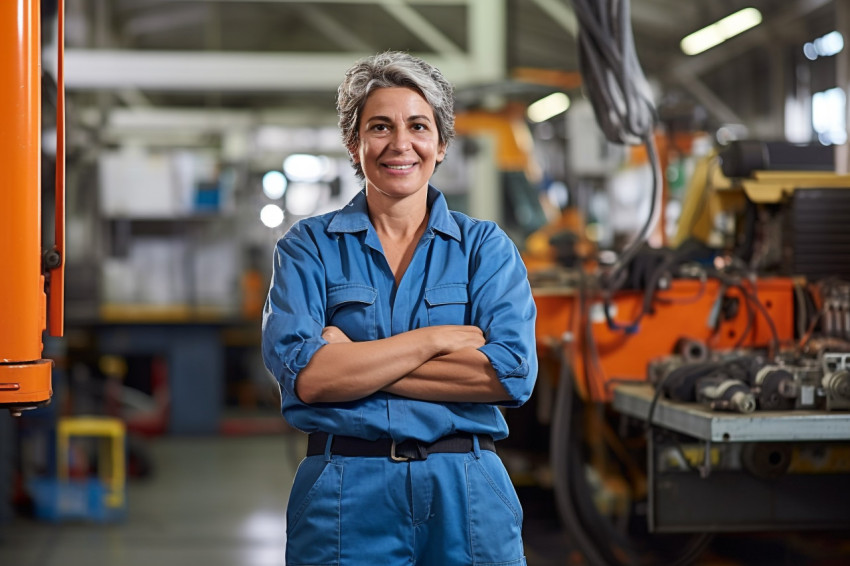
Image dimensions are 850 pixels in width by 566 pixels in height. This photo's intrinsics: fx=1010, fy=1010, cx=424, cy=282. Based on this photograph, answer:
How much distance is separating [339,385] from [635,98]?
6.53ft

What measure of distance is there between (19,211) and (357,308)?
2.70 ft

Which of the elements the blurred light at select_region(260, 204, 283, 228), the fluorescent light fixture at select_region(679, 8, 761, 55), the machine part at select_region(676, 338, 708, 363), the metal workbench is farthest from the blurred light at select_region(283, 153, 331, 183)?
the metal workbench

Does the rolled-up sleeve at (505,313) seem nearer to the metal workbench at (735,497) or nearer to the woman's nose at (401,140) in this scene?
the woman's nose at (401,140)

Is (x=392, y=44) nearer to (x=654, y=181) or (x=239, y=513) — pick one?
(x=239, y=513)

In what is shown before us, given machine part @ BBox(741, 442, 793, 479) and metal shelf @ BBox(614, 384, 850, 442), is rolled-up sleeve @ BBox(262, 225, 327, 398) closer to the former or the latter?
metal shelf @ BBox(614, 384, 850, 442)

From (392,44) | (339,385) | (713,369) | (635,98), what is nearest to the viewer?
(339,385)

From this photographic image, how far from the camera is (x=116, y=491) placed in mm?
6195

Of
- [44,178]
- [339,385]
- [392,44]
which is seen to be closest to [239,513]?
[44,178]

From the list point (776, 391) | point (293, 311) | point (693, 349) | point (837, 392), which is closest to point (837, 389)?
point (837, 392)

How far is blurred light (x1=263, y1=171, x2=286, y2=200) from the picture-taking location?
945cm

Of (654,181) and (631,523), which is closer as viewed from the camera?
(654,181)

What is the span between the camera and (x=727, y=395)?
2.87 m

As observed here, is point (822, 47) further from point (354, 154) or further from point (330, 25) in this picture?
point (354, 154)

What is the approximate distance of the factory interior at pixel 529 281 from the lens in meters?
2.93
